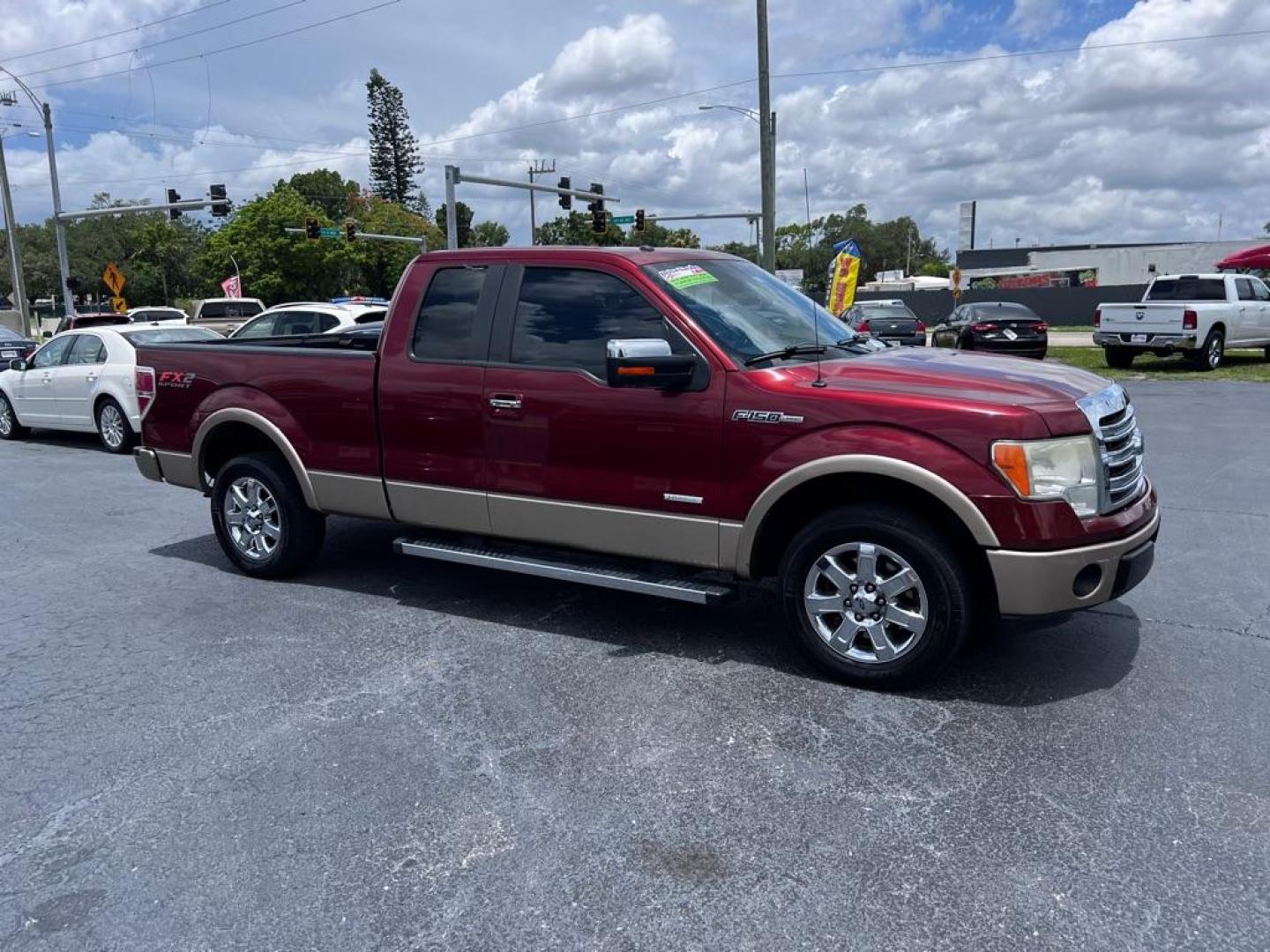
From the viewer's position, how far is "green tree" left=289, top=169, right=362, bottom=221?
89.3m

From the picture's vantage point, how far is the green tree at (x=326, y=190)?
293 ft

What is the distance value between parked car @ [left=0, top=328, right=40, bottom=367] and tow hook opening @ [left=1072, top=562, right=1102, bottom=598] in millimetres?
20357

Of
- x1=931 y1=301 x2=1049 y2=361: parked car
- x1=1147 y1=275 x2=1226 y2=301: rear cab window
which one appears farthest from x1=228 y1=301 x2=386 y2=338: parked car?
x1=1147 y1=275 x2=1226 y2=301: rear cab window

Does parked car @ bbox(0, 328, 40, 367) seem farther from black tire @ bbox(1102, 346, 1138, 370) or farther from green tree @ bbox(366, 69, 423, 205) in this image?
green tree @ bbox(366, 69, 423, 205)

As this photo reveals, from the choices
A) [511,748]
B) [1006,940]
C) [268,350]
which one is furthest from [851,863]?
[268,350]

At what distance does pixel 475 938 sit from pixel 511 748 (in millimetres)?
1160

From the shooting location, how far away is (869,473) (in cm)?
430

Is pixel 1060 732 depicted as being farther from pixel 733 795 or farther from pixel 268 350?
pixel 268 350

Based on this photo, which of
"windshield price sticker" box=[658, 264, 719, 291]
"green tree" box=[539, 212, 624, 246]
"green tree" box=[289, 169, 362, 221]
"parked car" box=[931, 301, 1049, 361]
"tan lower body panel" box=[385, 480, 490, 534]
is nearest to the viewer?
"windshield price sticker" box=[658, 264, 719, 291]

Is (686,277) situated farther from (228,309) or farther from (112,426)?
(228,309)

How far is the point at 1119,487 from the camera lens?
4297mm

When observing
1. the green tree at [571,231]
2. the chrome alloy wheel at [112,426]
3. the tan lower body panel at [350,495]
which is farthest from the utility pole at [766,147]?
the green tree at [571,231]

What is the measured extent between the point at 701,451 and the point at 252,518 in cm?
327

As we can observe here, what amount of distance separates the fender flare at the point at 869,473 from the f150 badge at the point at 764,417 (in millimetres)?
214
